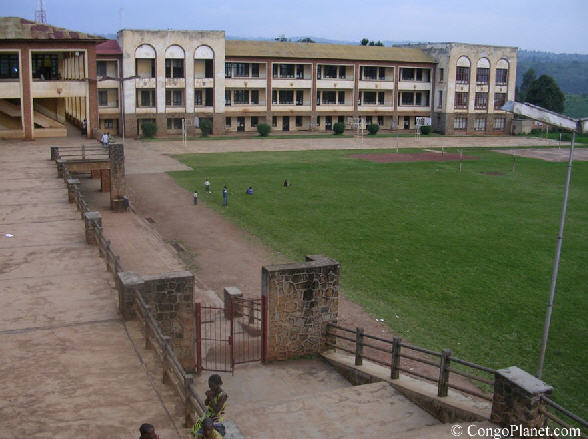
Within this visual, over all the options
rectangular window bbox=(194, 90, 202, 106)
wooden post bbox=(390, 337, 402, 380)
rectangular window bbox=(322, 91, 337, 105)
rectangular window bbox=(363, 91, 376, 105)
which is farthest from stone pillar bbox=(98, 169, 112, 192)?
rectangular window bbox=(363, 91, 376, 105)

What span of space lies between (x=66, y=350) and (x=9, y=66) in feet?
124

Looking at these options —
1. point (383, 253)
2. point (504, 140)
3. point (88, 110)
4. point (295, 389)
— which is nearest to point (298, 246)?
point (383, 253)

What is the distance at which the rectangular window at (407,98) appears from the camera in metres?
79.8

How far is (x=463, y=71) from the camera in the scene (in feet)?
255

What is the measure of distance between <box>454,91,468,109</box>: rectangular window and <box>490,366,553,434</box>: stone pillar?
70.9 metres

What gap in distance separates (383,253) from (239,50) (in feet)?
165

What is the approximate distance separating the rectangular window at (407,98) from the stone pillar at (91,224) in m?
64.4

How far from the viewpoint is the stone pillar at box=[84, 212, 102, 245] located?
1902cm

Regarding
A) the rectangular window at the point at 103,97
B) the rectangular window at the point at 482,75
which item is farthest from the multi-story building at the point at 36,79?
the rectangular window at the point at 482,75

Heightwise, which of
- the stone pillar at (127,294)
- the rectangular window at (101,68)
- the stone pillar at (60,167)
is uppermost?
the rectangular window at (101,68)

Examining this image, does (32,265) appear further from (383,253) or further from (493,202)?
(493,202)

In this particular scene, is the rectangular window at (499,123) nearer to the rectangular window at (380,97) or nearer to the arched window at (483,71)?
the arched window at (483,71)

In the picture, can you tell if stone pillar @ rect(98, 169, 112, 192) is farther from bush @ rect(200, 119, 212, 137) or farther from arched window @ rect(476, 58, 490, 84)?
arched window @ rect(476, 58, 490, 84)

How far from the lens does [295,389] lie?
568 inches
